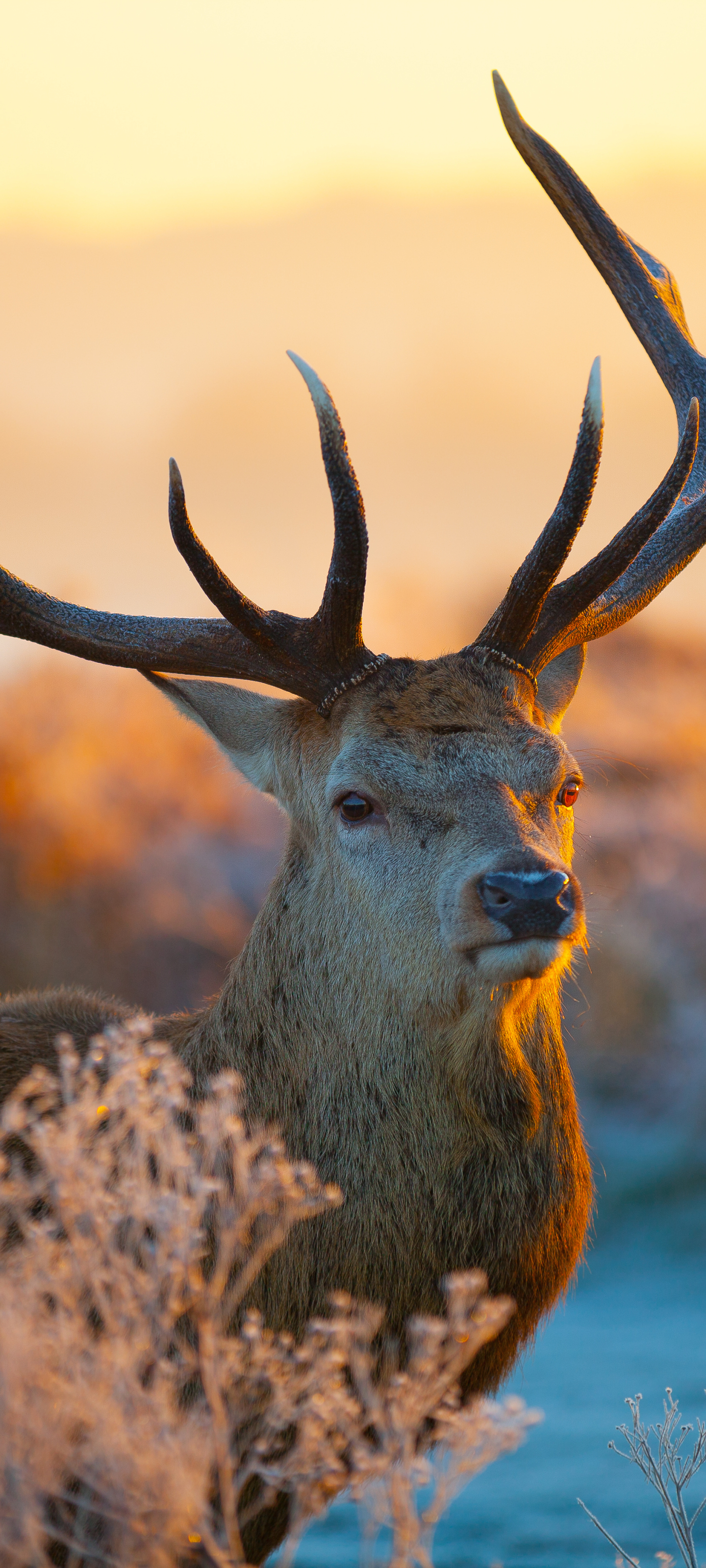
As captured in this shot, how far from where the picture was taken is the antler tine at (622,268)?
5.13 meters

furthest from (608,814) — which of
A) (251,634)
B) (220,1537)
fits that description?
(220,1537)

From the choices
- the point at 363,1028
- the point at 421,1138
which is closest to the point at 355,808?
the point at 363,1028

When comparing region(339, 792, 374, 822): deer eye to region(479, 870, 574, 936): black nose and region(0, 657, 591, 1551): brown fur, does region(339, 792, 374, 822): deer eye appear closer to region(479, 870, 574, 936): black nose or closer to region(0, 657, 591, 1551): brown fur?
region(0, 657, 591, 1551): brown fur

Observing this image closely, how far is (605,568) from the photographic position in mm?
4043

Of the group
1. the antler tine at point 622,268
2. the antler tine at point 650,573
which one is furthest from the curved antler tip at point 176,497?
the antler tine at point 622,268

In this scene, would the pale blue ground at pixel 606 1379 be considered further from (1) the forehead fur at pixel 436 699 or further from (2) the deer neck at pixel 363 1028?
(1) the forehead fur at pixel 436 699

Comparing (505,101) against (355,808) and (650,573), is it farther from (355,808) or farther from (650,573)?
(355,808)

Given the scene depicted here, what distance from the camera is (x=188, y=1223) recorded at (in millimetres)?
2275

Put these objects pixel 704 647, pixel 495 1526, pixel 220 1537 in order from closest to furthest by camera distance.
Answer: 1. pixel 220 1537
2. pixel 495 1526
3. pixel 704 647

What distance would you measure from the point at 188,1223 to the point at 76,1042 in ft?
5.91

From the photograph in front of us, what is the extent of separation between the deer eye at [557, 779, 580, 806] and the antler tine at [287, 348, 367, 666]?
69 centimetres

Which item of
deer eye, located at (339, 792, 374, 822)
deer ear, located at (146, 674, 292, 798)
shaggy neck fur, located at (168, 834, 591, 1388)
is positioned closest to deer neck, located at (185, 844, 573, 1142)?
shaggy neck fur, located at (168, 834, 591, 1388)

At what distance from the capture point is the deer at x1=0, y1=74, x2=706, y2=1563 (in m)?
3.42

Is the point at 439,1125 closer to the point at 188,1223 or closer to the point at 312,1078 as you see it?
the point at 312,1078
